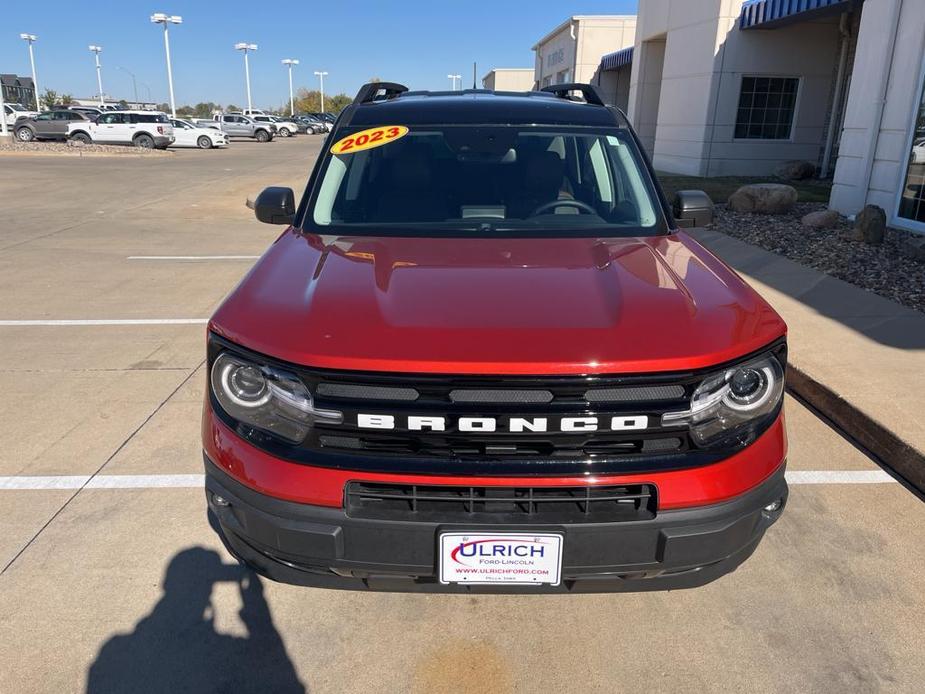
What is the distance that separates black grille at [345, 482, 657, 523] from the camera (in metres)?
2.04

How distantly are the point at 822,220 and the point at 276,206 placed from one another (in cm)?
877

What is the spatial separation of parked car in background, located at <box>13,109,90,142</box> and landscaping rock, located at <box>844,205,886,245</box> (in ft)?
119

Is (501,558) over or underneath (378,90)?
underneath

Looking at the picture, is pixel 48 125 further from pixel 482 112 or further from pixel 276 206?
pixel 482 112

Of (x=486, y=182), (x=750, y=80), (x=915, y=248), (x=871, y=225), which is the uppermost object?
(x=750, y=80)

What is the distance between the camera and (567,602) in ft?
9.02

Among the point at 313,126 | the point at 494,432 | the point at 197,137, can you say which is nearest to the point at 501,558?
the point at 494,432

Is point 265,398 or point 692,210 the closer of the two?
point 265,398

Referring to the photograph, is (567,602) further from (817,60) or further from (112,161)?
(112,161)

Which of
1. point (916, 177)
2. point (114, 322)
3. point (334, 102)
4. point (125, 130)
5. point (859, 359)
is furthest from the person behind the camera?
point (334, 102)

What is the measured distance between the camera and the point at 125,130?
34219 mm

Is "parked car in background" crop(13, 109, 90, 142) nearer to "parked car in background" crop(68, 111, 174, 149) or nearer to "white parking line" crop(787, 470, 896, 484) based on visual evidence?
"parked car in background" crop(68, 111, 174, 149)

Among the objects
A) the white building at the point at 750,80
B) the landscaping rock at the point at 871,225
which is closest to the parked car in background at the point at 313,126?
the white building at the point at 750,80

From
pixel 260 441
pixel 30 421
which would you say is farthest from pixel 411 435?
pixel 30 421
